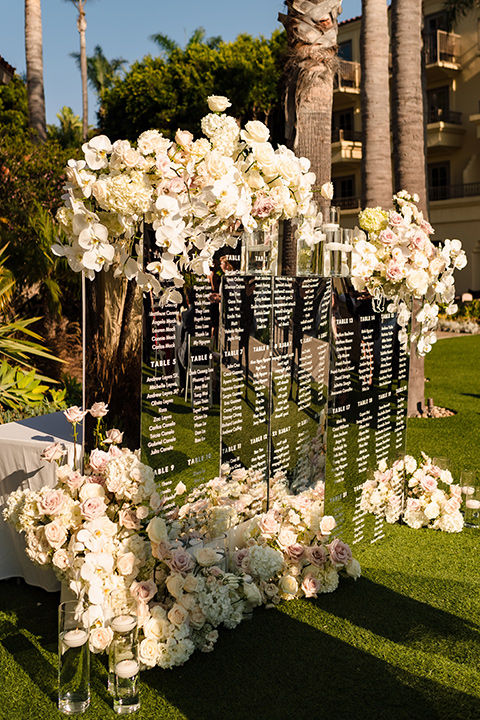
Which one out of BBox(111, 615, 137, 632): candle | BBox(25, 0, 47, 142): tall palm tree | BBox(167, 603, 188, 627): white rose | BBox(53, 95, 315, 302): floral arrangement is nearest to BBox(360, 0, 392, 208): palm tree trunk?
BBox(53, 95, 315, 302): floral arrangement

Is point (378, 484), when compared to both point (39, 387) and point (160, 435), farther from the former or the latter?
point (39, 387)

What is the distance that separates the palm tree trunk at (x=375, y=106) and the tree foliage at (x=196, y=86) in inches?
786

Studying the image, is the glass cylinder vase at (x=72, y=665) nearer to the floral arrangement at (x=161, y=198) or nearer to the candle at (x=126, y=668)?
the candle at (x=126, y=668)

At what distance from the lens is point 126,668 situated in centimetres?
312

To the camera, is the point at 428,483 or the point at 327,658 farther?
the point at 428,483

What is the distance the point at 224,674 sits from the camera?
11.3ft

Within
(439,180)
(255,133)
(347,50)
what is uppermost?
(347,50)

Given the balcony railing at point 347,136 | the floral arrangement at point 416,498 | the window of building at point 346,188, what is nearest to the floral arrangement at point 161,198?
the floral arrangement at point 416,498

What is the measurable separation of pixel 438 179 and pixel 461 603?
3132cm

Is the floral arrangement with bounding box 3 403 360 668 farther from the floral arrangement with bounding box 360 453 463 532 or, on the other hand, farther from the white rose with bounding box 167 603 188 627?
the floral arrangement with bounding box 360 453 463 532

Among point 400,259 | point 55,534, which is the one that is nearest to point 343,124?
point 400,259

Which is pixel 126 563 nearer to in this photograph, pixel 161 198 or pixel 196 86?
pixel 161 198

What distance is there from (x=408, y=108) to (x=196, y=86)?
22.8m

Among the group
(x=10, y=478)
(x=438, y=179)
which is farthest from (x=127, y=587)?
(x=438, y=179)
